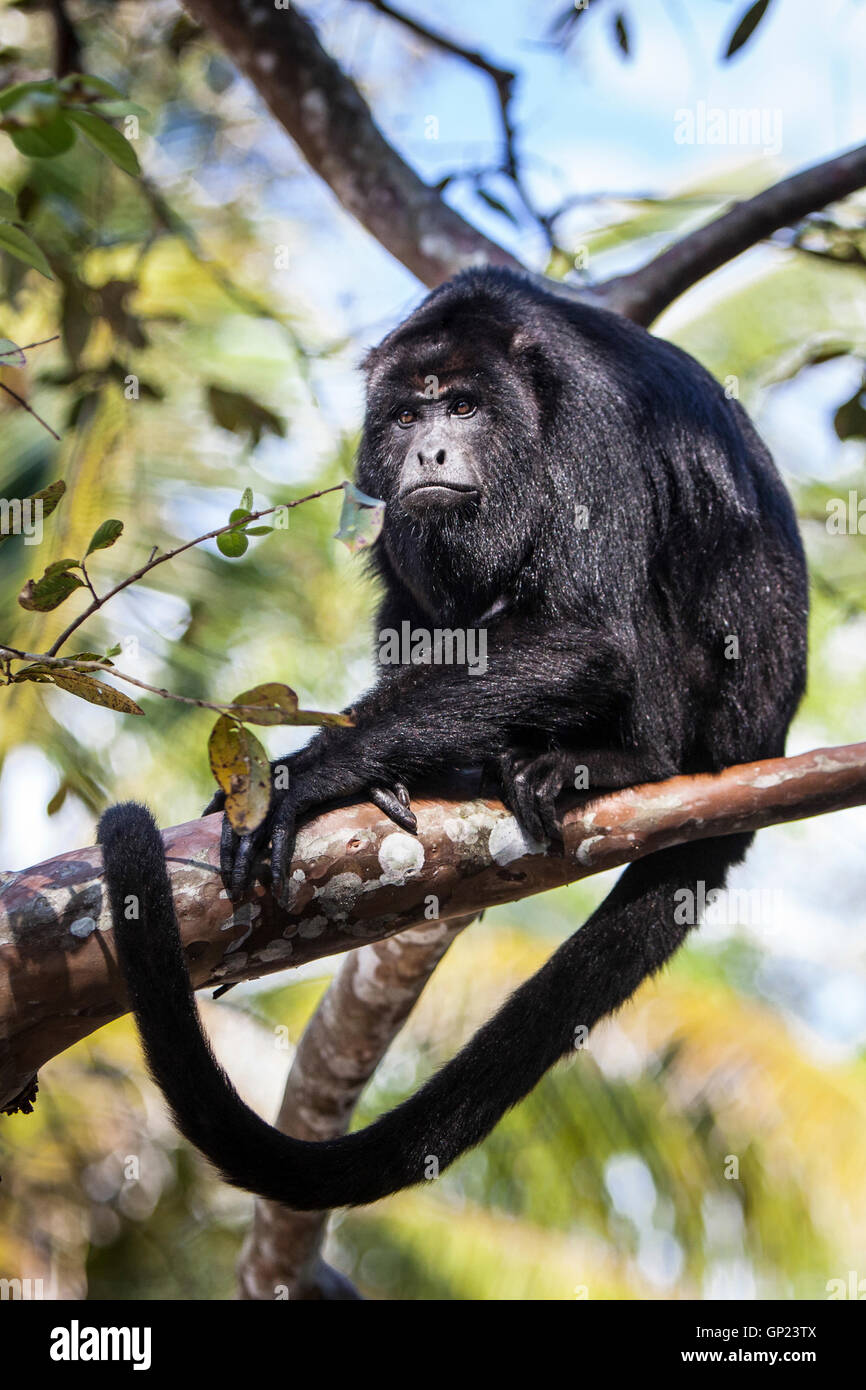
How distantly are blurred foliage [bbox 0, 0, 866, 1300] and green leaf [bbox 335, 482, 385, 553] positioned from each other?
8.37 feet

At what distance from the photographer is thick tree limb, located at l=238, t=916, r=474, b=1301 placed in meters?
3.81

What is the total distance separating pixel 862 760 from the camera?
2.57 metres

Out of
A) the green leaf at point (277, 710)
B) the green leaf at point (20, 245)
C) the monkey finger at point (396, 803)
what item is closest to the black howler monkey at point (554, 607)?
the monkey finger at point (396, 803)

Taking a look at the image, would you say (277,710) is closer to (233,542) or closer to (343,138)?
(233,542)

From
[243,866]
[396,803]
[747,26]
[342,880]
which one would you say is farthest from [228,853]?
[747,26]

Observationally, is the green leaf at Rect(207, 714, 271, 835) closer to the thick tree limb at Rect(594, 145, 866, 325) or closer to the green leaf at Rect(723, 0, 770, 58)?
the green leaf at Rect(723, 0, 770, 58)

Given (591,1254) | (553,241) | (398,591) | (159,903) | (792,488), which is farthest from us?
(792,488)

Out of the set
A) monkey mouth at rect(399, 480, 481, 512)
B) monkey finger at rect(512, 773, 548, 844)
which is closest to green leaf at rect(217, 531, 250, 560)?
monkey finger at rect(512, 773, 548, 844)

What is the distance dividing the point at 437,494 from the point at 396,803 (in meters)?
1.09

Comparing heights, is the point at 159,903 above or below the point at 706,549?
below

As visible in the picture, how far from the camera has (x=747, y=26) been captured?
135 inches
